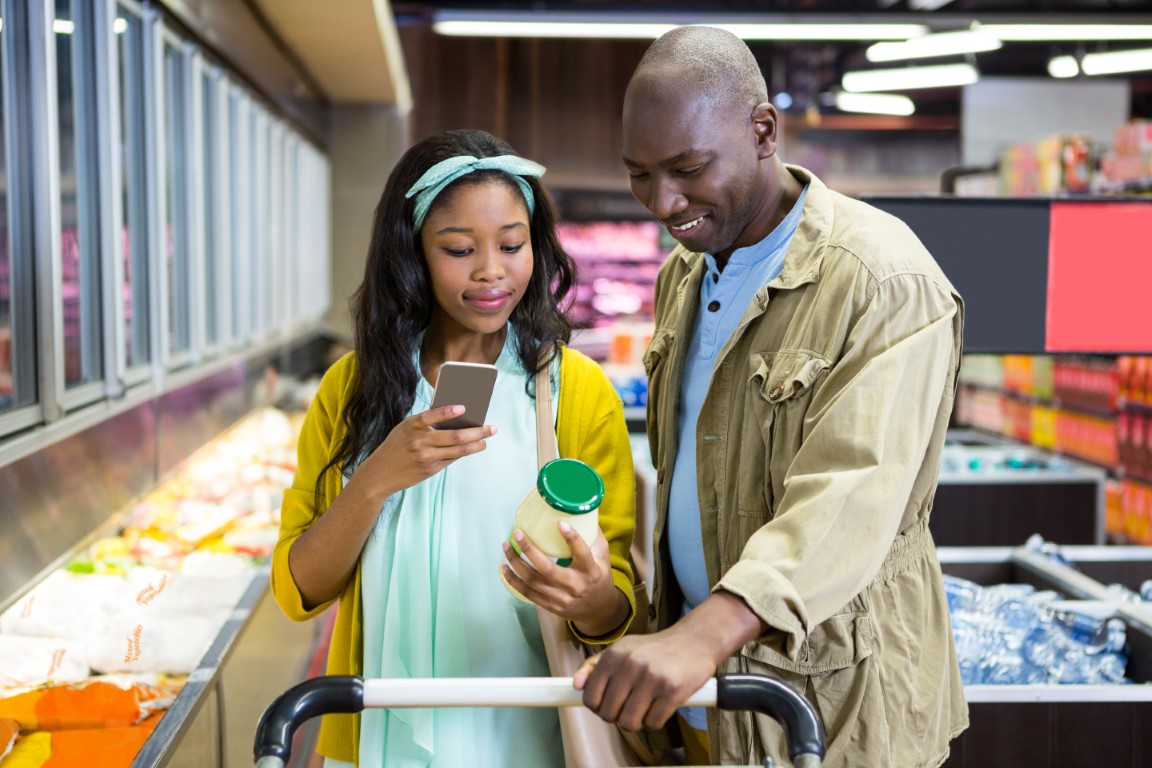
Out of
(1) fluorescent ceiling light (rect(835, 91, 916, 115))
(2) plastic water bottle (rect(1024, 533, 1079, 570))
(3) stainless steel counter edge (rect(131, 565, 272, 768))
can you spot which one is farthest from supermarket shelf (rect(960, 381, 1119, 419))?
(3) stainless steel counter edge (rect(131, 565, 272, 768))

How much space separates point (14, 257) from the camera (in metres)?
3.27

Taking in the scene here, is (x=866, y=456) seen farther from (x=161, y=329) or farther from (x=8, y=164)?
(x=161, y=329)

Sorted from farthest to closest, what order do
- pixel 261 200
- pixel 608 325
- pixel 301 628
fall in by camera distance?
pixel 608 325
pixel 261 200
pixel 301 628

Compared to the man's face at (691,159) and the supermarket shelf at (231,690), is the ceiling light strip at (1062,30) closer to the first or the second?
the supermarket shelf at (231,690)

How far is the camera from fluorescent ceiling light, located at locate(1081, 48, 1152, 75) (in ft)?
37.9

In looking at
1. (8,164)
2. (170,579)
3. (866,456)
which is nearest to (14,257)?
(8,164)

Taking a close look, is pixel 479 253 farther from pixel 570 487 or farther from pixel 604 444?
pixel 570 487

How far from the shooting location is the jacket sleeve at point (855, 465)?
146cm

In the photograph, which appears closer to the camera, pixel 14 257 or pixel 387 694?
pixel 387 694

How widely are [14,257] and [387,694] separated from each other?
2.46m

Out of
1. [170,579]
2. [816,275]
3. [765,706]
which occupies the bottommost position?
[170,579]

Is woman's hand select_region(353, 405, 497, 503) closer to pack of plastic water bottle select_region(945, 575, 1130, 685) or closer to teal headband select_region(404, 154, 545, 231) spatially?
teal headband select_region(404, 154, 545, 231)

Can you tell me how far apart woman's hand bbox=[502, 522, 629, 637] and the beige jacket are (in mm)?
197

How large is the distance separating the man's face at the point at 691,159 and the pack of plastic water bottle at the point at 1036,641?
155cm
